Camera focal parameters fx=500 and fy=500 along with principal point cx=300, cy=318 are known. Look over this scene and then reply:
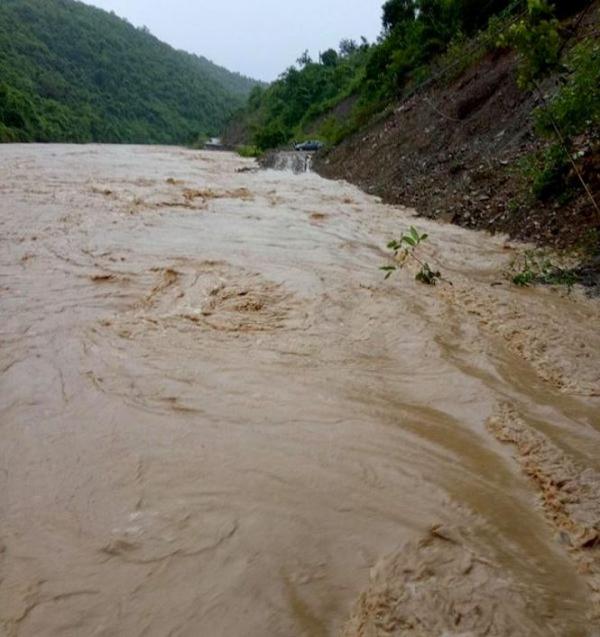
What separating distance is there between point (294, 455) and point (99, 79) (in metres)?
91.8

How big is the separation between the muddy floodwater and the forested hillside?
148 feet

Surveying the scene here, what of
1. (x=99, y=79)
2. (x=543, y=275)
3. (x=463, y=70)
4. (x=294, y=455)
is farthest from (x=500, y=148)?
(x=99, y=79)

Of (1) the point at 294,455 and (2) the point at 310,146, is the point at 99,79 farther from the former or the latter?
(1) the point at 294,455

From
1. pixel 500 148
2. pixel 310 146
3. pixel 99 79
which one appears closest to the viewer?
pixel 500 148

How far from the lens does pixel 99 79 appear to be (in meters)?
79.4

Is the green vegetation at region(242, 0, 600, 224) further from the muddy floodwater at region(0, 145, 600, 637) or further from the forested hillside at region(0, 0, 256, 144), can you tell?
the forested hillside at region(0, 0, 256, 144)

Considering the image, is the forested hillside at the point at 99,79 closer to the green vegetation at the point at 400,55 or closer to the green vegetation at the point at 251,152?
the green vegetation at the point at 251,152

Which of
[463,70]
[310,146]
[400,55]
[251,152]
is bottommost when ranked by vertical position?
[251,152]

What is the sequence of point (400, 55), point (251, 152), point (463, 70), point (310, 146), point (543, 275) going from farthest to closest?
point (251, 152)
point (310, 146)
point (400, 55)
point (463, 70)
point (543, 275)

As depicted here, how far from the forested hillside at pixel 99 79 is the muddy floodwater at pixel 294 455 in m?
45.1

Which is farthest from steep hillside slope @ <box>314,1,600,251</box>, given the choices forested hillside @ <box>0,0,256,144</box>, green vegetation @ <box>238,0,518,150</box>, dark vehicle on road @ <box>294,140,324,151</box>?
forested hillside @ <box>0,0,256,144</box>

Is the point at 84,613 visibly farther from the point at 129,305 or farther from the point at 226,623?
the point at 129,305

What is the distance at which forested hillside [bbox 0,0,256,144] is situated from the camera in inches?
2324

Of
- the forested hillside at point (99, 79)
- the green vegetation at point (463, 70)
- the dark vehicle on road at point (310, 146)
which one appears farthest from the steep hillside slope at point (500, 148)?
the forested hillside at point (99, 79)
